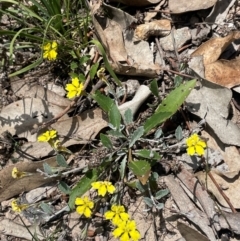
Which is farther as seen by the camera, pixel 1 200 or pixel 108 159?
pixel 1 200

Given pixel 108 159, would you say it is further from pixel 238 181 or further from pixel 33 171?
pixel 238 181

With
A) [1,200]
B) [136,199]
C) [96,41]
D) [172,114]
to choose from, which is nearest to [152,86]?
[172,114]

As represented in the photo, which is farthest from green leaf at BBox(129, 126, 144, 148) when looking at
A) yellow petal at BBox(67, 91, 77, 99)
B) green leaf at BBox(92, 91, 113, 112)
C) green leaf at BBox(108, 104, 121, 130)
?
yellow petal at BBox(67, 91, 77, 99)

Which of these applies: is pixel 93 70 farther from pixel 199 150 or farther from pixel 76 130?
pixel 199 150

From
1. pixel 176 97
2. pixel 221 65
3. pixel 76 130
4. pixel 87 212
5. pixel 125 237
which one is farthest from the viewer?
pixel 76 130

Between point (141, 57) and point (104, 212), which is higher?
point (141, 57)

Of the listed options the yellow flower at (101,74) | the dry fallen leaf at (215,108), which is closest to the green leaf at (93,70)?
the yellow flower at (101,74)

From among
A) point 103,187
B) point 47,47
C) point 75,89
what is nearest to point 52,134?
point 75,89
